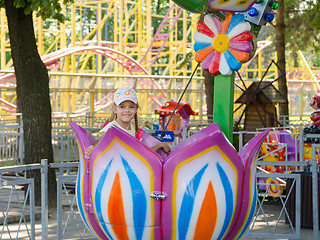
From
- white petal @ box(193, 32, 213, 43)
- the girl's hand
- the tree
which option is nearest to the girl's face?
the girl's hand

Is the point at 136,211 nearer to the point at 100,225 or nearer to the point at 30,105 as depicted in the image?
the point at 100,225

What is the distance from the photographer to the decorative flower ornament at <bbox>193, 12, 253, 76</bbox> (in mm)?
4656

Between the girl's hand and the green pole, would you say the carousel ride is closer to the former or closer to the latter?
the girl's hand

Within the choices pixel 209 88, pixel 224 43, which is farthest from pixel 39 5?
pixel 209 88

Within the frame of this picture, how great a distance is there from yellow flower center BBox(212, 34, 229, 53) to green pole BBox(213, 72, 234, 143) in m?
0.20

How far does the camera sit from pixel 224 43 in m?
4.77

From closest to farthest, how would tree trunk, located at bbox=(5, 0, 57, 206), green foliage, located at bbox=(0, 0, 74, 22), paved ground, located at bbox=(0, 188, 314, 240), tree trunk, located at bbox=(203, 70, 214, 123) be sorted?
paved ground, located at bbox=(0, 188, 314, 240) < green foliage, located at bbox=(0, 0, 74, 22) < tree trunk, located at bbox=(5, 0, 57, 206) < tree trunk, located at bbox=(203, 70, 214, 123)

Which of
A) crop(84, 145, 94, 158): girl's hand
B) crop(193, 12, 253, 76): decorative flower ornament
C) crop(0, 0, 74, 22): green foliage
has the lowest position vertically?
crop(84, 145, 94, 158): girl's hand

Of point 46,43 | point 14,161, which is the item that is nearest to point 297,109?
point 14,161

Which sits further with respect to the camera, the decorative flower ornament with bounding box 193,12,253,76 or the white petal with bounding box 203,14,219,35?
the white petal with bounding box 203,14,219,35

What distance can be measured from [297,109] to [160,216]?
2137 centimetres

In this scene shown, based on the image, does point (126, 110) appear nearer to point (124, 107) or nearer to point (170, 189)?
point (124, 107)

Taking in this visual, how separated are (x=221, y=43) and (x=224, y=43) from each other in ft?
0.10

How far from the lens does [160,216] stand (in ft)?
13.6
